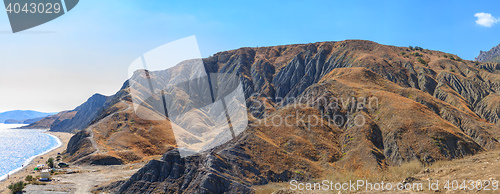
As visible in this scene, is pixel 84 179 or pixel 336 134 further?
pixel 84 179

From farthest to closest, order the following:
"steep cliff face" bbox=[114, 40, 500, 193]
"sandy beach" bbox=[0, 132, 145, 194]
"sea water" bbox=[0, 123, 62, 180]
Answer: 1. "sea water" bbox=[0, 123, 62, 180]
2. "sandy beach" bbox=[0, 132, 145, 194]
3. "steep cliff face" bbox=[114, 40, 500, 193]

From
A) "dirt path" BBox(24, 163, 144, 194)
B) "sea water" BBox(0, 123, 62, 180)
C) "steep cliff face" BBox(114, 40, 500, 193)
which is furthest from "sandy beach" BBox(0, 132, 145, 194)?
"sea water" BBox(0, 123, 62, 180)

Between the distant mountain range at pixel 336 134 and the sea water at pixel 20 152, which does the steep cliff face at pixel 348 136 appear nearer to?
the distant mountain range at pixel 336 134

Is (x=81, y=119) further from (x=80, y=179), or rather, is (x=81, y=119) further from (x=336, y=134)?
(x=336, y=134)

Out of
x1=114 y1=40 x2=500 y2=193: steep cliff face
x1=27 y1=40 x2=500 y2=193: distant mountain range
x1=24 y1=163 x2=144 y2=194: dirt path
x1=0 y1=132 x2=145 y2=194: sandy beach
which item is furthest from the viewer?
x1=0 y1=132 x2=145 y2=194: sandy beach

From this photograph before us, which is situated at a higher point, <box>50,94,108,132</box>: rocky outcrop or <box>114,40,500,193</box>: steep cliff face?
<box>114,40,500,193</box>: steep cliff face

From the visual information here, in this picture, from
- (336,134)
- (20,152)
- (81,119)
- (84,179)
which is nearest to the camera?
(336,134)

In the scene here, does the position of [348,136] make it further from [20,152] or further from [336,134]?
[20,152]

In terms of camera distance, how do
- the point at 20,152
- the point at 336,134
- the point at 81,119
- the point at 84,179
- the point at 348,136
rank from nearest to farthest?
1. the point at 348,136
2. the point at 336,134
3. the point at 84,179
4. the point at 20,152
5. the point at 81,119

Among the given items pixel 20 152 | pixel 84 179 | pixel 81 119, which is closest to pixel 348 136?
pixel 84 179

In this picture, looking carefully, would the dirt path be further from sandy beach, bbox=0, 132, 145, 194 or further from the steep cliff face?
the steep cliff face

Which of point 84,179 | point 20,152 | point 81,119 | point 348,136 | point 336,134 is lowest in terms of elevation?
point 81,119

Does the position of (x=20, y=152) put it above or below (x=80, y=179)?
below

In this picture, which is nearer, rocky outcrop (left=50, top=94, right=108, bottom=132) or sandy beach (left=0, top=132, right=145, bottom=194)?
sandy beach (left=0, top=132, right=145, bottom=194)
